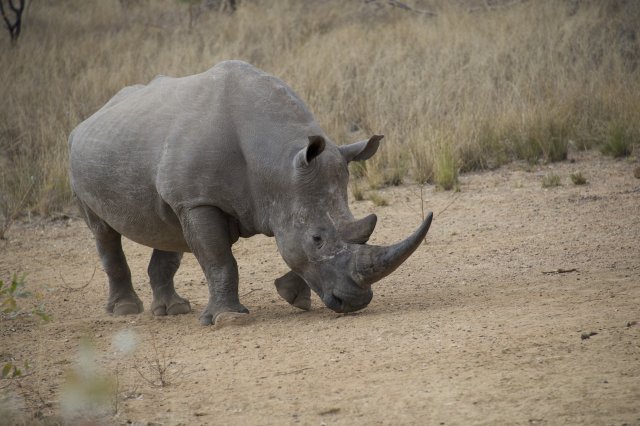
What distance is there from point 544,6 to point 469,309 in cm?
1084

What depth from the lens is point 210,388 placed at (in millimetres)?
4387

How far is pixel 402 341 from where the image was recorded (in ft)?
15.5

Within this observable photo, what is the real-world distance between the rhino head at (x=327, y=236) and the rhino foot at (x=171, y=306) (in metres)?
1.31

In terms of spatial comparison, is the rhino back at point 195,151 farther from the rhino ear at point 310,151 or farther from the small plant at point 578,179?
the small plant at point 578,179

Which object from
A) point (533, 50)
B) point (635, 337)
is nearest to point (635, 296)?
point (635, 337)

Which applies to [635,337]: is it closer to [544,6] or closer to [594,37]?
[594,37]

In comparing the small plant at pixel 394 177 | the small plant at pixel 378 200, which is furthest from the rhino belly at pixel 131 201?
the small plant at pixel 394 177

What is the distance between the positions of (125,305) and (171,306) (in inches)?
15.2

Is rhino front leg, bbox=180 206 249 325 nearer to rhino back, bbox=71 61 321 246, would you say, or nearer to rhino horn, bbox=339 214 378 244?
rhino back, bbox=71 61 321 246

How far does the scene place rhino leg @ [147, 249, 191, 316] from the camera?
6633mm

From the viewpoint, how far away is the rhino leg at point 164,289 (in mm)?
6633

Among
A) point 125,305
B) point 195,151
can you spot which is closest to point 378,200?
point 125,305

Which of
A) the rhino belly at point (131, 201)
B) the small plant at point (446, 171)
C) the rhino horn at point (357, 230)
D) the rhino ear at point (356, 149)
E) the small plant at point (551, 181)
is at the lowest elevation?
the small plant at point (446, 171)

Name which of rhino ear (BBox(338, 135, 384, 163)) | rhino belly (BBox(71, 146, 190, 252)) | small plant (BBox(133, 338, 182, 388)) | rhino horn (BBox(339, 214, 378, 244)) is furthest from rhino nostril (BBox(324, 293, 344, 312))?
rhino belly (BBox(71, 146, 190, 252))
